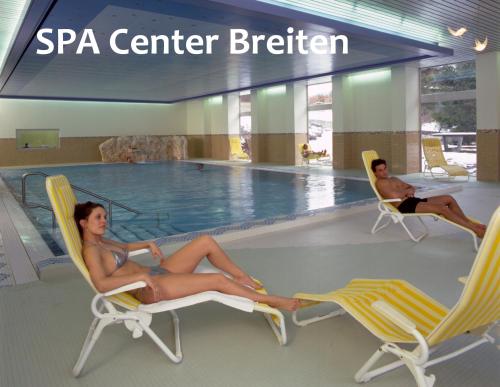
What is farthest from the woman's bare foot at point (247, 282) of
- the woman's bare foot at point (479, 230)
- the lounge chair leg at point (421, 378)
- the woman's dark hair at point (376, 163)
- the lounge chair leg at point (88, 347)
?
the woman's dark hair at point (376, 163)

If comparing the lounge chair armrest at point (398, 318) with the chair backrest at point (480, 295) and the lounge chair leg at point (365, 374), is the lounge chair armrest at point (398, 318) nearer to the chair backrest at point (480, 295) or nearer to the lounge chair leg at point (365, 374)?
the chair backrest at point (480, 295)

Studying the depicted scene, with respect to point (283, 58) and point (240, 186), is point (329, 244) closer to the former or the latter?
point (240, 186)

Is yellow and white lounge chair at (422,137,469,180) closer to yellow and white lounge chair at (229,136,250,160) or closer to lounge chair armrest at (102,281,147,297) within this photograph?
yellow and white lounge chair at (229,136,250,160)

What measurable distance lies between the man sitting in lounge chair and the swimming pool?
156 cm

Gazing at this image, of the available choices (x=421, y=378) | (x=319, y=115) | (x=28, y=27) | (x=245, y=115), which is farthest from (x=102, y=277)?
(x=245, y=115)

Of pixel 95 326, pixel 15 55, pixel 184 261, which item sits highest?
pixel 15 55

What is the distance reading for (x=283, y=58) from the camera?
A: 37.9ft

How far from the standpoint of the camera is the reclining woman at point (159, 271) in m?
2.60

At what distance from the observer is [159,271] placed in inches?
119

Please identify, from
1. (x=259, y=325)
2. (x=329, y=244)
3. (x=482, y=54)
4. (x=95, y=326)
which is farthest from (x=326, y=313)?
(x=482, y=54)

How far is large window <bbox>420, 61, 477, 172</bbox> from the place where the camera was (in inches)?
500

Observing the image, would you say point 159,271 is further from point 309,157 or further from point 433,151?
point 309,157

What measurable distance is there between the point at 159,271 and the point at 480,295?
181 cm

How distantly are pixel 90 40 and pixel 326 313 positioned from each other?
310 inches
